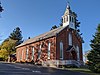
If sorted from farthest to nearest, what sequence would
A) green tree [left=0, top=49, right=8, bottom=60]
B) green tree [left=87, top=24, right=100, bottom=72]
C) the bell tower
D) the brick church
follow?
green tree [left=0, top=49, right=8, bottom=60]
the bell tower
the brick church
green tree [left=87, top=24, right=100, bottom=72]

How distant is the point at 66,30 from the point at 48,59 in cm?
725

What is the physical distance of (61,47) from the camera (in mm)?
38156

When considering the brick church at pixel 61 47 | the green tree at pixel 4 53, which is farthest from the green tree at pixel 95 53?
the green tree at pixel 4 53

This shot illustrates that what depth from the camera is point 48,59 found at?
3859 centimetres

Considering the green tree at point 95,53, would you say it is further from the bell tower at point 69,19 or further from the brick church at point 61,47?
the bell tower at point 69,19

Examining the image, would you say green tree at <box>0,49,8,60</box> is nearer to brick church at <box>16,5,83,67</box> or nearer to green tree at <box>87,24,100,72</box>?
brick church at <box>16,5,83,67</box>

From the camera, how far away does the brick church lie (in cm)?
3722

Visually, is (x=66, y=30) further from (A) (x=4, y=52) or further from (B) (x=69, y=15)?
(A) (x=4, y=52)

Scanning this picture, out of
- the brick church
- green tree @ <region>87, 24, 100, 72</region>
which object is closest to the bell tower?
the brick church

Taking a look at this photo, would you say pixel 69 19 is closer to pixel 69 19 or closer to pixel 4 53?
pixel 69 19

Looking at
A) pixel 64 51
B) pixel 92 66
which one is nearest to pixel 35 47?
pixel 64 51

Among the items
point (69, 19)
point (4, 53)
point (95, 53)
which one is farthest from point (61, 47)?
point (4, 53)

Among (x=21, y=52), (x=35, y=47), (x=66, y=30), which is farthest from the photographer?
(x=21, y=52)

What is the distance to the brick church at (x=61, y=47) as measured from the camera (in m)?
37.2
